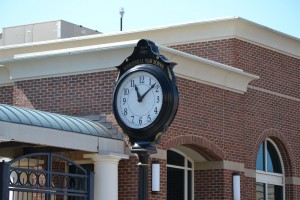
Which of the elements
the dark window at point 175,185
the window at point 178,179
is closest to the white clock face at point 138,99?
the window at point 178,179

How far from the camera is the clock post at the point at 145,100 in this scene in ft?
27.6

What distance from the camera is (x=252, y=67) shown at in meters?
22.0

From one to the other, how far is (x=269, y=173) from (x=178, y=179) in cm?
332

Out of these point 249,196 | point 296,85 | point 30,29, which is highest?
point 30,29

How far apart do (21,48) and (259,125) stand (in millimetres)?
8050

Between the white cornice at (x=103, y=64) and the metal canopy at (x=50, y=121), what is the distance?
1.58m

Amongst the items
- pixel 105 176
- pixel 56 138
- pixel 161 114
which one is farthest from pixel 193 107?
pixel 161 114

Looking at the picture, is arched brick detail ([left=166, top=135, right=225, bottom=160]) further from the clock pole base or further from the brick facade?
the clock pole base

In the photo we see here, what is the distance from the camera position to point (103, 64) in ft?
59.4

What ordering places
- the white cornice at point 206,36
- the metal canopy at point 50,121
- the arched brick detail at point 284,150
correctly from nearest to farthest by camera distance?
the metal canopy at point 50,121 → the white cornice at point 206,36 → the arched brick detail at point 284,150

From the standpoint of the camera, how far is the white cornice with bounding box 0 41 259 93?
17.8 metres

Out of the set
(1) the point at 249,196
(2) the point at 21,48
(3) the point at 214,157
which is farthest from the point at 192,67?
(2) the point at 21,48

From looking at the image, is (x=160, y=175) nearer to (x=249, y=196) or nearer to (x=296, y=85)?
(x=249, y=196)

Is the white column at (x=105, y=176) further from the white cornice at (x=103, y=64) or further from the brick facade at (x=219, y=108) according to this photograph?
the white cornice at (x=103, y=64)
